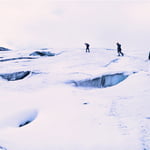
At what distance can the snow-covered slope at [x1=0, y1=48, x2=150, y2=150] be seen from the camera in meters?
6.76

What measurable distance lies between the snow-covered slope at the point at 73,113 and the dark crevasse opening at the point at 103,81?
0.13 m

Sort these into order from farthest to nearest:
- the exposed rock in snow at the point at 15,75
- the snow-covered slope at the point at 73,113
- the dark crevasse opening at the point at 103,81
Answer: the exposed rock in snow at the point at 15,75
the dark crevasse opening at the point at 103,81
the snow-covered slope at the point at 73,113

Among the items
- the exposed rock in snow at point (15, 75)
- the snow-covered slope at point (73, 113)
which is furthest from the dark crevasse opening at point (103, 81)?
the exposed rock in snow at point (15, 75)

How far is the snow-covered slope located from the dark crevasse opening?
127 mm

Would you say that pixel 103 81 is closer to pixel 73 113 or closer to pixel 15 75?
pixel 73 113

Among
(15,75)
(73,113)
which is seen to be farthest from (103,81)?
(15,75)

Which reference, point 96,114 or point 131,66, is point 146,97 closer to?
point 96,114

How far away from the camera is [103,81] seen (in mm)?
13844

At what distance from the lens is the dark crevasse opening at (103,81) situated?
1341 centimetres

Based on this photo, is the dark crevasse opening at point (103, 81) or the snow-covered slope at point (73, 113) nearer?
the snow-covered slope at point (73, 113)

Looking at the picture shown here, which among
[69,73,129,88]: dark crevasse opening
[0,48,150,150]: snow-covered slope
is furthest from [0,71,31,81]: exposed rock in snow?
[69,73,129,88]: dark crevasse opening

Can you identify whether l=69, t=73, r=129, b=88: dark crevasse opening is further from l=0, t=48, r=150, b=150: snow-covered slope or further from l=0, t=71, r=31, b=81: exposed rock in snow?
l=0, t=71, r=31, b=81: exposed rock in snow

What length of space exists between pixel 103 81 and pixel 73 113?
213 inches

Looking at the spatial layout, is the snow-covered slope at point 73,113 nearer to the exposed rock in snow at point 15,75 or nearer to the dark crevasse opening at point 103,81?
the dark crevasse opening at point 103,81
